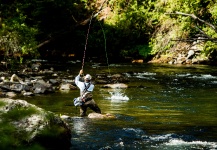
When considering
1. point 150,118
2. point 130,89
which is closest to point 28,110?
point 150,118

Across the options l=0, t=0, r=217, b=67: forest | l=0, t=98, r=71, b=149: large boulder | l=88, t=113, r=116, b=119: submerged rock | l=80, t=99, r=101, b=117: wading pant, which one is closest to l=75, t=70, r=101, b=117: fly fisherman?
l=80, t=99, r=101, b=117: wading pant

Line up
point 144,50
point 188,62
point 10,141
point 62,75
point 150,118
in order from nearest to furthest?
point 10,141, point 150,118, point 62,75, point 188,62, point 144,50

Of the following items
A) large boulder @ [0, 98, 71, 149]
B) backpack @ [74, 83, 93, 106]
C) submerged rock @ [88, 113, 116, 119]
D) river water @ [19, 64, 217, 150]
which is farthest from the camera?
backpack @ [74, 83, 93, 106]

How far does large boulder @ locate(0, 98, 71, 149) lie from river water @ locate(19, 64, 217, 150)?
0.86 m

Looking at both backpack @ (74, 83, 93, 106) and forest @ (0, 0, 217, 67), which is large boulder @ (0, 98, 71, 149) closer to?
backpack @ (74, 83, 93, 106)

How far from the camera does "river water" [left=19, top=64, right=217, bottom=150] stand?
9.20 metres

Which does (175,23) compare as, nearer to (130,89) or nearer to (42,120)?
(130,89)

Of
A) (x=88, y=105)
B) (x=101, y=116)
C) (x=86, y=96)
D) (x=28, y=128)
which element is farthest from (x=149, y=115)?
(x=28, y=128)

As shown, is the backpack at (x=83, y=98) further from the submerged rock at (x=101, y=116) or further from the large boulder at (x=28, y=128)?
the large boulder at (x=28, y=128)

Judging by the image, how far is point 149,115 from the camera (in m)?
12.9

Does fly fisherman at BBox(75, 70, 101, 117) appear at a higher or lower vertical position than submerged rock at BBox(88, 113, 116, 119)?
higher

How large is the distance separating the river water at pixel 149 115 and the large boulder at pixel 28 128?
2.83ft

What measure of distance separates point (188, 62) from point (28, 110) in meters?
27.5

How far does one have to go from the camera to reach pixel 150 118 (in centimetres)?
1235
